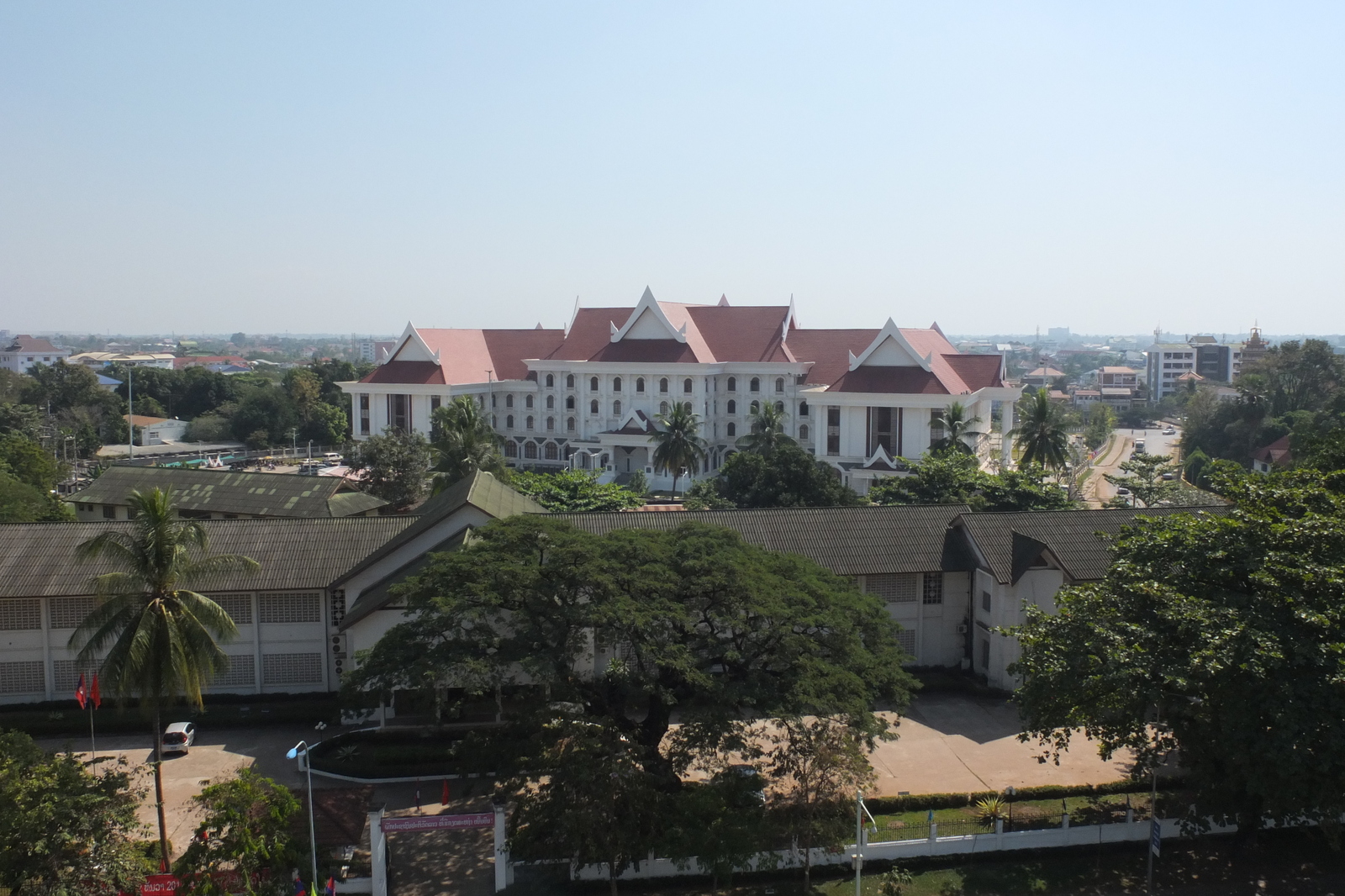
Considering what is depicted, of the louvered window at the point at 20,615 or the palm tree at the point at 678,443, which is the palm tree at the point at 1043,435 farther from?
the louvered window at the point at 20,615

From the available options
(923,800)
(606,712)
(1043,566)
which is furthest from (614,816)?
(1043,566)

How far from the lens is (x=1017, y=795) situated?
19.5 metres

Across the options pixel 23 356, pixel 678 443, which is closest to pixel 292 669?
pixel 678 443

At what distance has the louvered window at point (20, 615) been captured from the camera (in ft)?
77.2

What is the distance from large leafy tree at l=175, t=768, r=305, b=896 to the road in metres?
45.1

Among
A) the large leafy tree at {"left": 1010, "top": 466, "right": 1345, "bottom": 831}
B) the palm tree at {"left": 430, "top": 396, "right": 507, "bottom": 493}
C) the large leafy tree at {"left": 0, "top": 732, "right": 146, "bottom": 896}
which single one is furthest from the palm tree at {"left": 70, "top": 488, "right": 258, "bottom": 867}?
the palm tree at {"left": 430, "top": 396, "right": 507, "bottom": 493}

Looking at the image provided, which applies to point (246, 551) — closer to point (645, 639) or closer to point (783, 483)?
point (645, 639)

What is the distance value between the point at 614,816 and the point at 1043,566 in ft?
45.7

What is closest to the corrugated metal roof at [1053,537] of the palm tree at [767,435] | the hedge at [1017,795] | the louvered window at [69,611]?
the hedge at [1017,795]

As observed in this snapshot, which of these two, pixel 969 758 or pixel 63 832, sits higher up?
pixel 63 832

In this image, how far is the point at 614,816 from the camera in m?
15.4

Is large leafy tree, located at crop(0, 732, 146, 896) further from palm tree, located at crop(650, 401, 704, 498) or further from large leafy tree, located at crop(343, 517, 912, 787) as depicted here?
palm tree, located at crop(650, 401, 704, 498)

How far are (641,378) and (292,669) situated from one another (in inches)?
1625

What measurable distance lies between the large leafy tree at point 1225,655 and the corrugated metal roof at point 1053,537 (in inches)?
234
